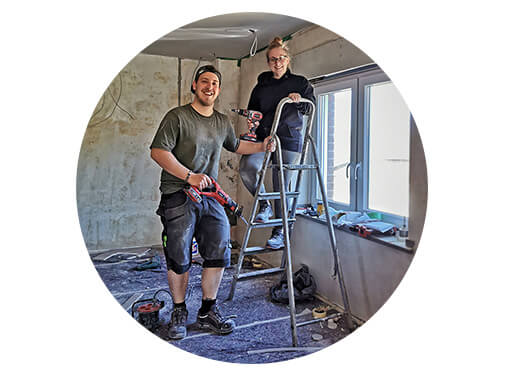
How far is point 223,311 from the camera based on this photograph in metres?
1.47

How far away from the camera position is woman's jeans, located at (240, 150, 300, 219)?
4.86ft

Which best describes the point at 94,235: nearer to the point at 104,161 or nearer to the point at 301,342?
the point at 104,161

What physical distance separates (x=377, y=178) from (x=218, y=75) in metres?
0.72

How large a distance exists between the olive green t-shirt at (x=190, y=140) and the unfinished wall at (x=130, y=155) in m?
Result: 0.03

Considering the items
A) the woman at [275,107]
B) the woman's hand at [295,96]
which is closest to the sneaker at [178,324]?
the woman at [275,107]

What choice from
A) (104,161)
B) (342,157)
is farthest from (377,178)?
(104,161)

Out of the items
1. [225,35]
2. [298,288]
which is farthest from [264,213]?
[225,35]

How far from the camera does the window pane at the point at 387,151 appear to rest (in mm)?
1512

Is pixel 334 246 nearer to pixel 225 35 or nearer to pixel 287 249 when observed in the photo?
pixel 287 249

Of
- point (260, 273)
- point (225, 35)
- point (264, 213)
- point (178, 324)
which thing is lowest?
point (178, 324)

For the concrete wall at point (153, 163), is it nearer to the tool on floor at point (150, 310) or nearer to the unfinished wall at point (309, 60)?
the unfinished wall at point (309, 60)

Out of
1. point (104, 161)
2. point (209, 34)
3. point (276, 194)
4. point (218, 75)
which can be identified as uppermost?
point (209, 34)

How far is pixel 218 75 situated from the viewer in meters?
1.43

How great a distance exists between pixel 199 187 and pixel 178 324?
521 millimetres
